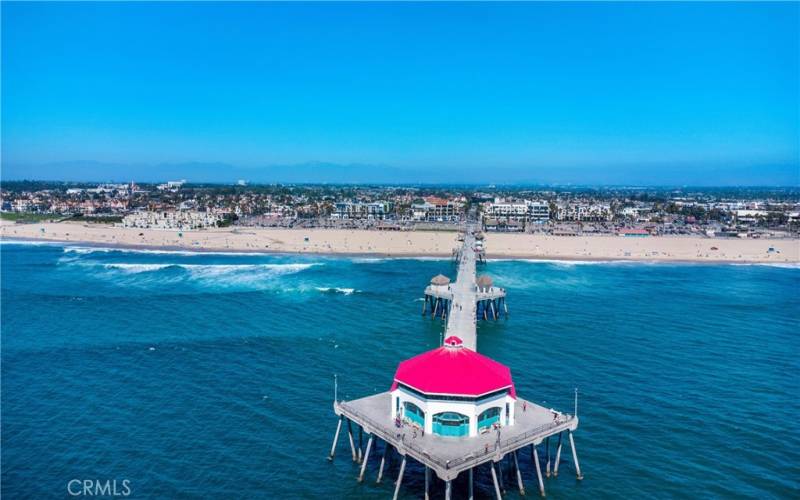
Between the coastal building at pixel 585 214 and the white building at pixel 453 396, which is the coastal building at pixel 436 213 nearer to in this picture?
the coastal building at pixel 585 214

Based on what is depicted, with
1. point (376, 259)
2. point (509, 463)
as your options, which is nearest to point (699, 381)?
point (509, 463)

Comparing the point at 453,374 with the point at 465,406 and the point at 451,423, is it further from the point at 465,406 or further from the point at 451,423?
the point at 451,423

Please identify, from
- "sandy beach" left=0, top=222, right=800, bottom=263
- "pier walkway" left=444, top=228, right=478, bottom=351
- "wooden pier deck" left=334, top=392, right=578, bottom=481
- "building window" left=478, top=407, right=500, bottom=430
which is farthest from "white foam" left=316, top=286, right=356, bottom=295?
"building window" left=478, top=407, right=500, bottom=430

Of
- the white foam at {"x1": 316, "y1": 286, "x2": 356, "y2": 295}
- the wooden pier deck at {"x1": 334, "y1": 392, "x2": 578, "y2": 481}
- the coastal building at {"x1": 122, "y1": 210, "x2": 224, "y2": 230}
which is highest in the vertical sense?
the coastal building at {"x1": 122, "y1": 210, "x2": 224, "y2": 230}

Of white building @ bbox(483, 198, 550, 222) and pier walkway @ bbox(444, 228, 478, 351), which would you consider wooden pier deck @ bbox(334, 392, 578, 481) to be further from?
white building @ bbox(483, 198, 550, 222)

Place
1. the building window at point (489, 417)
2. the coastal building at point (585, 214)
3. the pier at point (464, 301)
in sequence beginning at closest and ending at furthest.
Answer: the building window at point (489, 417) < the pier at point (464, 301) < the coastal building at point (585, 214)

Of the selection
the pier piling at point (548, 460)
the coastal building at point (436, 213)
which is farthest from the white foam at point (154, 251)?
the pier piling at point (548, 460)
